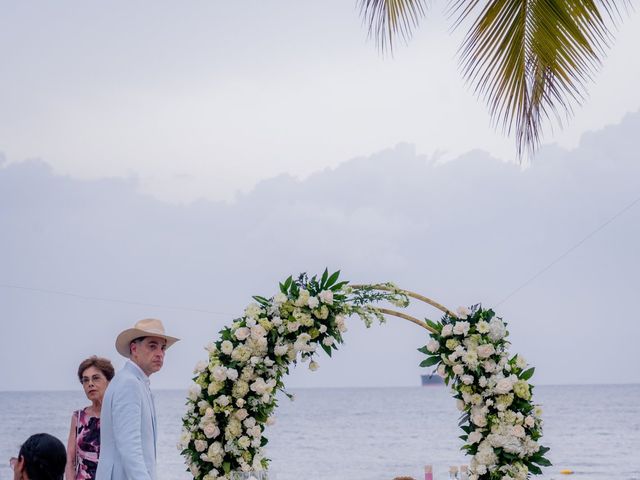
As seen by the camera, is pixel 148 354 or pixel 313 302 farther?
pixel 313 302

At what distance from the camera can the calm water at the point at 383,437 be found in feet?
104

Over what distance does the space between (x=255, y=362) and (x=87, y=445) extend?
1.20m

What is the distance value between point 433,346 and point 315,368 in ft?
2.57

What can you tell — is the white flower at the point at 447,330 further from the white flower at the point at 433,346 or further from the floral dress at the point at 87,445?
the floral dress at the point at 87,445

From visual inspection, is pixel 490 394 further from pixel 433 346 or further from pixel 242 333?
pixel 242 333

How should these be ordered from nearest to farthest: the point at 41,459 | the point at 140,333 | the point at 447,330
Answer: the point at 41,459 → the point at 140,333 → the point at 447,330

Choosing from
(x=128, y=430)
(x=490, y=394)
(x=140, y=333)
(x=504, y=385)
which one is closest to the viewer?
(x=128, y=430)

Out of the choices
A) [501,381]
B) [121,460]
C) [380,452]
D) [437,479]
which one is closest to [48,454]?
[121,460]

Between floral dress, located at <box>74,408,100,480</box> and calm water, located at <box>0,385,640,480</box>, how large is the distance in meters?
20.8

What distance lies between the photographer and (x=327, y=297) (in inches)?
263

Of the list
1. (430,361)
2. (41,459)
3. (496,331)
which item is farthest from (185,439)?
(41,459)

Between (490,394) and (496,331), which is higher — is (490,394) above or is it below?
below

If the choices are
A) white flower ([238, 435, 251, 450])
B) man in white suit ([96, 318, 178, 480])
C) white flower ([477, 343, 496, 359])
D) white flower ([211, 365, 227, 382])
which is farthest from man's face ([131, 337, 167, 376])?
white flower ([477, 343, 496, 359])

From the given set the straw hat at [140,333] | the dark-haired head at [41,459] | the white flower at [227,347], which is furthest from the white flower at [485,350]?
the dark-haired head at [41,459]
